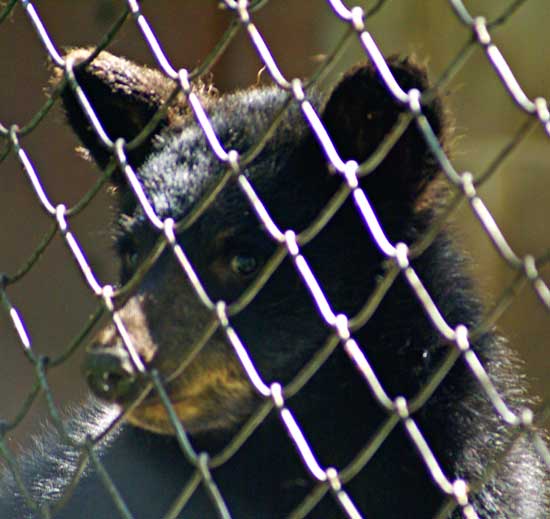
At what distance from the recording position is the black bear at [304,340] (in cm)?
245

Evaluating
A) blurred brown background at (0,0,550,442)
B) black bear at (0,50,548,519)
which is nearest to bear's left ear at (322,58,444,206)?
black bear at (0,50,548,519)

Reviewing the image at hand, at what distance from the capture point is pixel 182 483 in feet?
8.96

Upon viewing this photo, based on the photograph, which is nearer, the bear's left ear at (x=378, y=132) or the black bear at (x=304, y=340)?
the bear's left ear at (x=378, y=132)

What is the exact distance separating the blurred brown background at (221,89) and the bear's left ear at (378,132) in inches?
79.7

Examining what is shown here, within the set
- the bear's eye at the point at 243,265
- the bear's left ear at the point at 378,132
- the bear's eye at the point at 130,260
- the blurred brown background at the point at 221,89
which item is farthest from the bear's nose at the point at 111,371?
the blurred brown background at the point at 221,89

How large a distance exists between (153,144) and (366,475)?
1070 millimetres

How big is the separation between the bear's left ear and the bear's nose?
0.71 metres

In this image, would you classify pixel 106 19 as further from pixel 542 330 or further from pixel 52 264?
pixel 542 330

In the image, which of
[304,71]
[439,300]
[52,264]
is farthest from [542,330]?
[439,300]

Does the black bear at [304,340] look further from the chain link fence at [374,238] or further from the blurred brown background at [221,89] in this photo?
the blurred brown background at [221,89]

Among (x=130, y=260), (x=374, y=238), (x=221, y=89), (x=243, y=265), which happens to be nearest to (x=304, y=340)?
(x=243, y=265)

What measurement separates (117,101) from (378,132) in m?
0.88

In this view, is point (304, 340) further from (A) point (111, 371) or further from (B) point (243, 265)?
(A) point (111, 371)

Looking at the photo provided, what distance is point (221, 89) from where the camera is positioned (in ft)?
16.8
